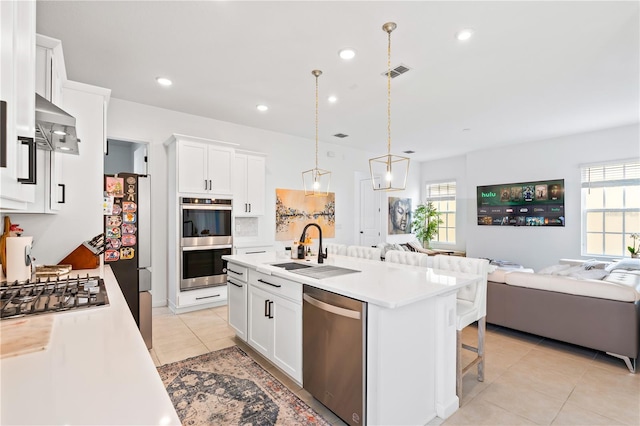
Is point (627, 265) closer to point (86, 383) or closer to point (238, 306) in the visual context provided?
point (238, 306)

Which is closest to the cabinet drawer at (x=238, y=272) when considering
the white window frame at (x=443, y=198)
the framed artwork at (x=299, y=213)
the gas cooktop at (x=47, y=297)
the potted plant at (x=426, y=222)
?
the gas cooktop at (x=47, y=297)

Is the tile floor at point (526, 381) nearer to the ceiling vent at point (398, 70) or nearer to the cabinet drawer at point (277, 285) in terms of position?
the cabinet drawer at point (277, 285)

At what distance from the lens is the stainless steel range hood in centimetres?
132

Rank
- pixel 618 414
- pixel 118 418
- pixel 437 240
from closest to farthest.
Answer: pixel 118 418 → pixel 618 414 → pixel 437 240

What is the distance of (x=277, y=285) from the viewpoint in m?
2.43

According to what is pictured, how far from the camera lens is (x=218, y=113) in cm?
478

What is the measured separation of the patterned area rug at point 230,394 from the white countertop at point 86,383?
4.29 ft

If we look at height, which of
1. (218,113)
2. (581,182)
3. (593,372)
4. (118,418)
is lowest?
(593,372)

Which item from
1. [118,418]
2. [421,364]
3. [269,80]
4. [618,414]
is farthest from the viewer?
[269,80]

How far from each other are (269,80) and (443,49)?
190cm

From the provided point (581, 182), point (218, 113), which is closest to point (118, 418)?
point (218, 113)

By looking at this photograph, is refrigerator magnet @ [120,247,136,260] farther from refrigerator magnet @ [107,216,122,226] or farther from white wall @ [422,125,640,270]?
white wall @ [422,125,640,270]

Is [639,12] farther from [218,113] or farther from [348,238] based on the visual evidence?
[348,238]

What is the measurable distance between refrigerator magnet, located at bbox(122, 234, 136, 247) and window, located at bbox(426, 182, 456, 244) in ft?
23.9
